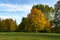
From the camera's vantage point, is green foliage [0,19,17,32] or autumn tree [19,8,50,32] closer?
autumn tree [19,8,50,32]

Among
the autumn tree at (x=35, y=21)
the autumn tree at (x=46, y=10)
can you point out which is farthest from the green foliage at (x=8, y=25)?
the autumn tree at (x=35, y=21)

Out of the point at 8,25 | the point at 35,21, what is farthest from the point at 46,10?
the point at 8,25

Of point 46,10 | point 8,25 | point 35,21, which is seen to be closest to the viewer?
point 35,21

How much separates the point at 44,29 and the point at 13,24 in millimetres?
27884

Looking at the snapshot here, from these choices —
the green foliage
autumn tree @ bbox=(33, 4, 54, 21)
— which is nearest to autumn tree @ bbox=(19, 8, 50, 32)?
autumn tree @ bbox=(33, 4, 54, 21)

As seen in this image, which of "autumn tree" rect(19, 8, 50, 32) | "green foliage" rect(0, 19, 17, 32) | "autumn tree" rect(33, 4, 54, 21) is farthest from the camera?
"green foliage" rect(0, 19, 17, 32)

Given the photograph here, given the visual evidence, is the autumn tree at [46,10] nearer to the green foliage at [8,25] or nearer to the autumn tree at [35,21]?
the autumn tree at [35,21]

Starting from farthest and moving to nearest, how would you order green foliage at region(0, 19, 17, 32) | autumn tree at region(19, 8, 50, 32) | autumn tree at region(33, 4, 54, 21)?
green foliage at region(0, 19, 17, 32)
autumn tree at region(33, 4, 54, 21)
autumn tree at region(19, 8, 50, 32)

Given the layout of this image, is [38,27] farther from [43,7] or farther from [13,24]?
[13,24]

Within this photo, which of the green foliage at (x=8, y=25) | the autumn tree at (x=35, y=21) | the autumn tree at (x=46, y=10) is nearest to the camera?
the autumn tree at (x=35, y=21)

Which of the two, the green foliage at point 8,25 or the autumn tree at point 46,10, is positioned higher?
the autumn tree at point 46,10

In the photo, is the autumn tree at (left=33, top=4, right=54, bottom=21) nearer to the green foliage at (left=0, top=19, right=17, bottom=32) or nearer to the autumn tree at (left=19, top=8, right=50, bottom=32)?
the autumn tree at (left=19, top=8, right=50, bottom=32)

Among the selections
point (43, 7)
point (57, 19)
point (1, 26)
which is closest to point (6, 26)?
point (1, 26)

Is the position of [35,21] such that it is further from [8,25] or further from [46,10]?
[8,25]
